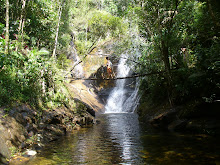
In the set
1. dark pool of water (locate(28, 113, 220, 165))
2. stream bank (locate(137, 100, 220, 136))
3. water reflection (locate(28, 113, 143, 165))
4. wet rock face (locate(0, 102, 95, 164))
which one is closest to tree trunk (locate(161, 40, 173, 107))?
stream bank (locate(137, 100, 220, 136))

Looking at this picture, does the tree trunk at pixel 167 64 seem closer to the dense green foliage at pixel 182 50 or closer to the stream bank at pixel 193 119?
the dense green foliage at pixel 182 50

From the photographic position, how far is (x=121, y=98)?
21.6m

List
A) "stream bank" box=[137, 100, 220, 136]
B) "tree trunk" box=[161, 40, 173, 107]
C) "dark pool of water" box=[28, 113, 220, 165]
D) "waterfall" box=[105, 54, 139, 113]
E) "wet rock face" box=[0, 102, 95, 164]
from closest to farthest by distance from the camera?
1. "dark pool of water" box=[28, 113, 220, 165]
2. "wet rock face" box=[0, 102, 95, 164]
3. "stream bank" box=[137, 100, 220, 136]
4. "tree trunk" box=[161, 40, 173, 107]
5. "waterfall" box=[105, 54, 139, 113]

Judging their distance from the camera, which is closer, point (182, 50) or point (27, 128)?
point (27, 128)

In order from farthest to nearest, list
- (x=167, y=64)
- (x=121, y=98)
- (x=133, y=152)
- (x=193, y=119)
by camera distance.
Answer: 1. (x=121, y=98)
2. (x=167, y=64)
3. (x=193, y=119)
4. (x=133, y=152)

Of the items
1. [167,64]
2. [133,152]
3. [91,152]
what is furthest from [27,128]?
[167,64]

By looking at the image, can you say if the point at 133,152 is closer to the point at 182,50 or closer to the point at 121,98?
the point at 182,50

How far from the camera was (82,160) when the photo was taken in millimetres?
4492

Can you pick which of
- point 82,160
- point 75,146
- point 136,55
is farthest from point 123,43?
point 82,160

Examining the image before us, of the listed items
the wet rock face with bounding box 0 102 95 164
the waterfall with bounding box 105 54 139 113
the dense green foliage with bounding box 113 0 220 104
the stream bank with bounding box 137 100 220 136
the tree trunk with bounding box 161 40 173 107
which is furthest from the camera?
the waterfall with bounding box 105 54 139 113

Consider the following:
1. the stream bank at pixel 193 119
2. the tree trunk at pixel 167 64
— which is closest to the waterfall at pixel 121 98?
the tree trunk at pixel 167 64

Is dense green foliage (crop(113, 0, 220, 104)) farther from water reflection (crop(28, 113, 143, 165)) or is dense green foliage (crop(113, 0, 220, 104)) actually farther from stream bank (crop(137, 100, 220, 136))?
water reflection (crop(28, 113, 143, 165))

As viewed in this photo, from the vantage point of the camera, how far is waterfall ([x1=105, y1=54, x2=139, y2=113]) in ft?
64.1

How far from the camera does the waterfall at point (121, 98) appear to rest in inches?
769
